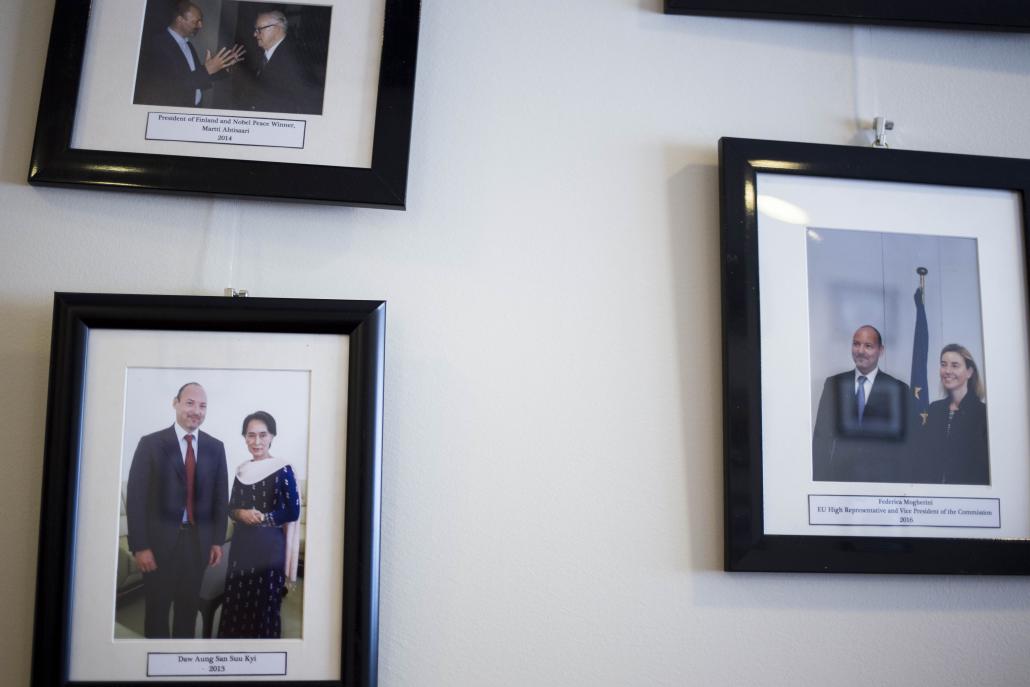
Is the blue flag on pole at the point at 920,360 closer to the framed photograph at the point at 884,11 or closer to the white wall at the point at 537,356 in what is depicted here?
the white wall at the point at 537,356

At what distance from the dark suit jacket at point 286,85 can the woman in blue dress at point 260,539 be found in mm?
313

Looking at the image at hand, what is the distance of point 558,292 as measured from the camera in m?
0.90

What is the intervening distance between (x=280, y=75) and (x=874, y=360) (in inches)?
27.1

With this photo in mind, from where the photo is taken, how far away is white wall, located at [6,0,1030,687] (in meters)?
0.84

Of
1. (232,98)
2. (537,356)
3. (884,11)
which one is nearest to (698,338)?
(537,356)

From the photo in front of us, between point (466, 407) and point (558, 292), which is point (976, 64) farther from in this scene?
point (466, 407)

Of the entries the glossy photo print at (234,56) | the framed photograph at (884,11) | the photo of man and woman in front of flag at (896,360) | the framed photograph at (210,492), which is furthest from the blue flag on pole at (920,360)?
the glossy photo print at (234,56)

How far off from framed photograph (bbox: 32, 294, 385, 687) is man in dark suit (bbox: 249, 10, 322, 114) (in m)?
0.21

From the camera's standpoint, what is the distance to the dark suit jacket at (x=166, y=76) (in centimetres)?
87

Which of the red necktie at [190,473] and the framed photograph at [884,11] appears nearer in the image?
the red necktie at [190,473]

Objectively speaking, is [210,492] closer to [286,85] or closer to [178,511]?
[178,511]

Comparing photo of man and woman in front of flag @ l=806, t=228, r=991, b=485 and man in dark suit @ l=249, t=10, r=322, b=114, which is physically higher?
man in dark suit @ l=249, t=10, r=322, b=114
